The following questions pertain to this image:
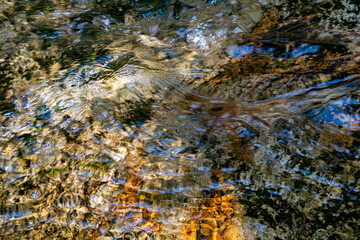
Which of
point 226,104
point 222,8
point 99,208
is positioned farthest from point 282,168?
point 222,8

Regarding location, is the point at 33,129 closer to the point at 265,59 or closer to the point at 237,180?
the point at 237,180

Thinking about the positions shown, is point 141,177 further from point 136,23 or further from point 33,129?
point 136,23

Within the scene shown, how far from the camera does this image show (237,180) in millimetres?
2398

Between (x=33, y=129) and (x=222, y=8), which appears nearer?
(x=33, y=129)

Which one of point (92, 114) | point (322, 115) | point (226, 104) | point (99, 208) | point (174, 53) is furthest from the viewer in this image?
point (174, 53)

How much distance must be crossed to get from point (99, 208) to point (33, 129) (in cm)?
131

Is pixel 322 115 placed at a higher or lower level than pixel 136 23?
lower

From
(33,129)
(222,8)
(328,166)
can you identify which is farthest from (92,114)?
(222,8)

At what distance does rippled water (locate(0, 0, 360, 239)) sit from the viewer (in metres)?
2.19

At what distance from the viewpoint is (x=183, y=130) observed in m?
2.94

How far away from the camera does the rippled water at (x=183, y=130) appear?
2.19 m

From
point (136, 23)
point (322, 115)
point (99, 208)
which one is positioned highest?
point (136, 23)

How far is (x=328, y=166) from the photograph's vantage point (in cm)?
235

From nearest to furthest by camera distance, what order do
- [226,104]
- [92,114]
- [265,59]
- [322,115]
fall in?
[322,115] < [92,114] < [226,104] < [265,59]
